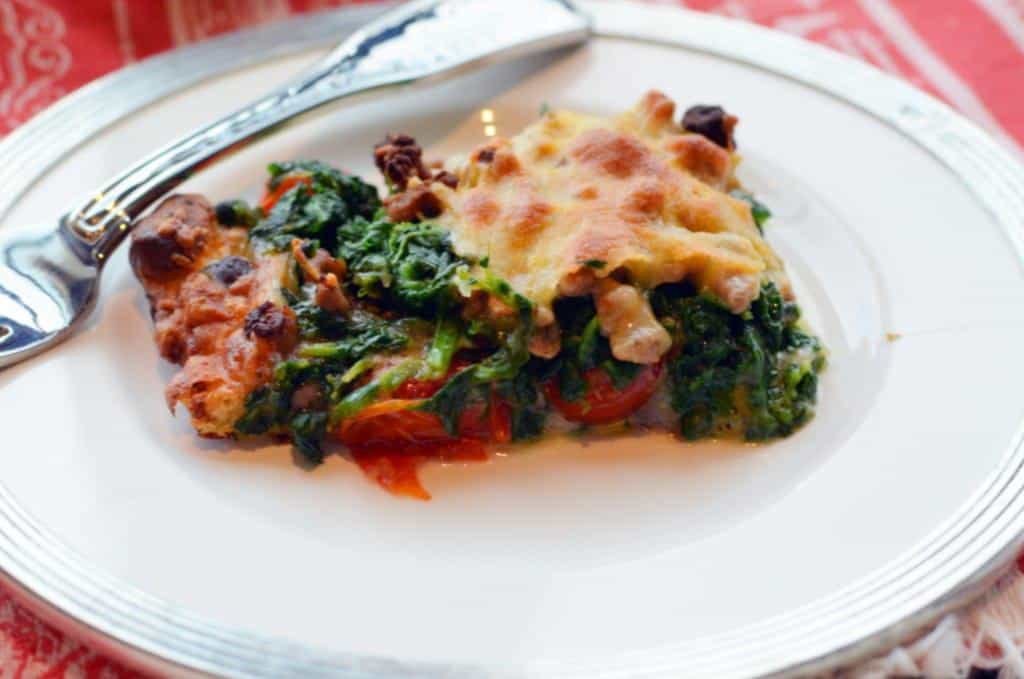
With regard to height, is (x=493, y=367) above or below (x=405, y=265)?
below

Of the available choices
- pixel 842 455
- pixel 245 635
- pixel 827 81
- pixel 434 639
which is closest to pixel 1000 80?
pixel 827 81

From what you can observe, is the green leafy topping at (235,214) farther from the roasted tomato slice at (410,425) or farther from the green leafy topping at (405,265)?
the roasted tomato slice at (410,425)

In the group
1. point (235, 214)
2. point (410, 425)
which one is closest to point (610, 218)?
point (410, 425)

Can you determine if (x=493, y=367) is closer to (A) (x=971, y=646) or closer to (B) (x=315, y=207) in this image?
(B) (x=315, y=207)

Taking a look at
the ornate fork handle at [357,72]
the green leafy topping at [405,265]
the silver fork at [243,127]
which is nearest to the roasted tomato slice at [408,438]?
the green leafy topping at [405,265]

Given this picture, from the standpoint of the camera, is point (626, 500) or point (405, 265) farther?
point (405, 265)
